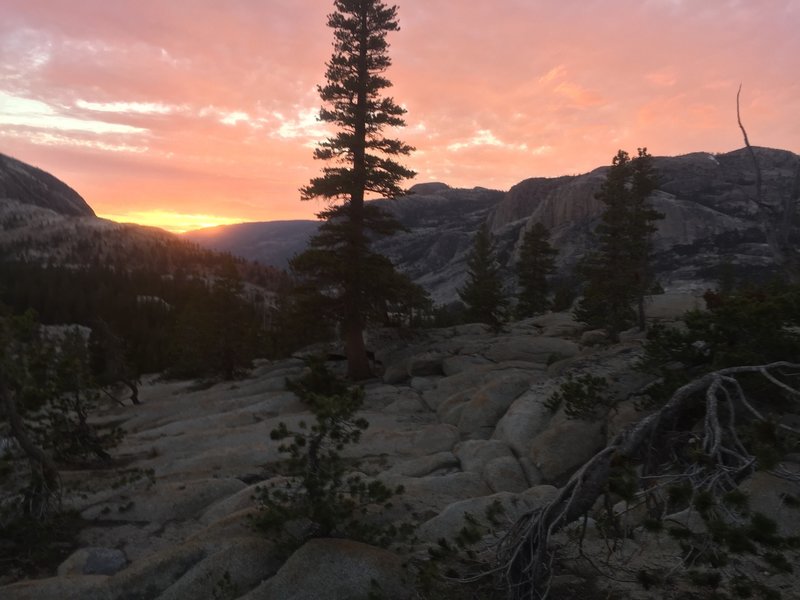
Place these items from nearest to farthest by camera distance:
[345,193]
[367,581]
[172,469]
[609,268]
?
[367,581] < [172,469] < [345,193] < [609,268]

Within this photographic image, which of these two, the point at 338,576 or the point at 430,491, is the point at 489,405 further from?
the point at 338,576

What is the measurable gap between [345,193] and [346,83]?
533cm

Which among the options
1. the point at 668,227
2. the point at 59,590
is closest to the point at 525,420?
the point at 59,590

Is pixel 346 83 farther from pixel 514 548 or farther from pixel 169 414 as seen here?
pixel 514 548

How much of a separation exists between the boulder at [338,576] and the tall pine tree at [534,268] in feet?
137

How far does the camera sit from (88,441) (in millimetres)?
16297

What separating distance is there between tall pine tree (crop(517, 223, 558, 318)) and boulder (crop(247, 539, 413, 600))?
41.8 meters

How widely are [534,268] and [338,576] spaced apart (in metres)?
43.5

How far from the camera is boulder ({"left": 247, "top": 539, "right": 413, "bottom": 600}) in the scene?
6902 mm

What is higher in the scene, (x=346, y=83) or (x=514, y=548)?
(x=346, y=83)

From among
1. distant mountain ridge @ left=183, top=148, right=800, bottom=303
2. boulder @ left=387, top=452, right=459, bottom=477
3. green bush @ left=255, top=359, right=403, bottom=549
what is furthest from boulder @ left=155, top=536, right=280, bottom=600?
distant mountain ridge @ left=183, top=148, right=800, bottom=303

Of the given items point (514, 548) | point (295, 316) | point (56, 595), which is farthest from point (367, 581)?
point (295, 316)

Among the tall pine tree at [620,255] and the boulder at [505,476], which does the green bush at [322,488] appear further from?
the tall pine tree at [620,255]

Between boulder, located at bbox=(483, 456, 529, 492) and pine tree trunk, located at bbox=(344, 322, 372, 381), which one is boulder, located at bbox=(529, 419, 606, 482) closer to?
boulder, located at bbox=(483, 456, 529, 492)
